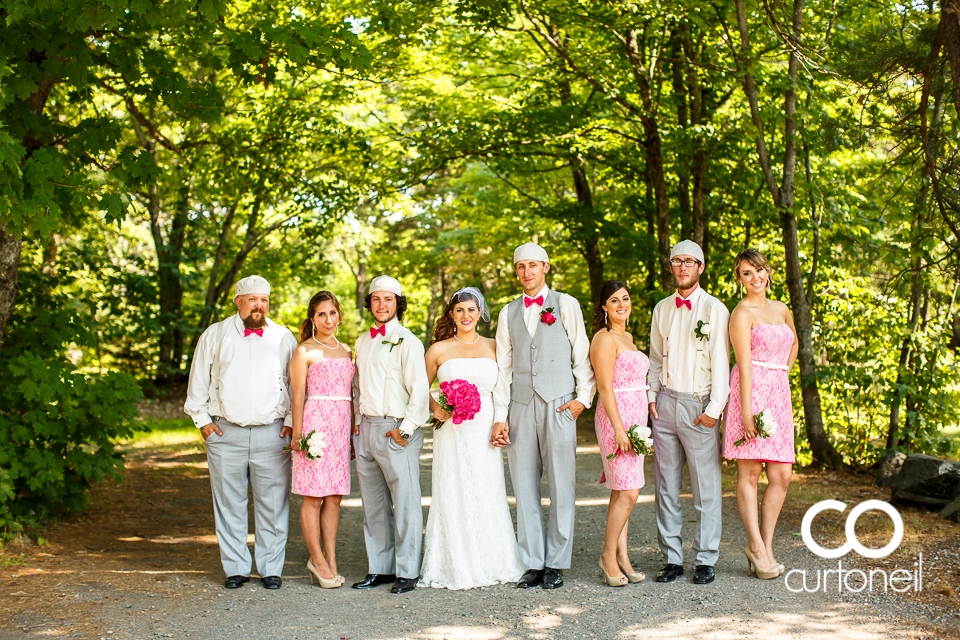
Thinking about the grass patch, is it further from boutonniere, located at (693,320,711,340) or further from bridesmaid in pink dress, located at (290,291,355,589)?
boutonniere, located at (693,320,711,340)

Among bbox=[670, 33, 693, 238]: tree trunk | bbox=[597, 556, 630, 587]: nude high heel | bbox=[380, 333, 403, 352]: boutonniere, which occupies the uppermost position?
bbox=[670, 33, 693, 238]: tree trunk

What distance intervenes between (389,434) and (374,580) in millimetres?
1037

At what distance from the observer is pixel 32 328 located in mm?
8055

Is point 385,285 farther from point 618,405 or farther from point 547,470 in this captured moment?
point 618,405

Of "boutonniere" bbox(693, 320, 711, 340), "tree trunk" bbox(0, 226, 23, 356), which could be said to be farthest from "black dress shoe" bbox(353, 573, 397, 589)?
"tree trunk" bbox(0, 226, 23, 356)

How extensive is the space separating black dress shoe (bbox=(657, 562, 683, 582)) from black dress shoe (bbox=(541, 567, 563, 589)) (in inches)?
26.4

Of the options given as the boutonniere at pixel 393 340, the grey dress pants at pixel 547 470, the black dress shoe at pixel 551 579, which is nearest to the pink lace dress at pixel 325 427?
the boutonniere at pixel 393 340

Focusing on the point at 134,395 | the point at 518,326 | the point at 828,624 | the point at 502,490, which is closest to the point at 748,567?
the point at 828,624

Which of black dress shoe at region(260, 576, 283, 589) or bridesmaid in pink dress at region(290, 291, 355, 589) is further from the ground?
bridesmaid in pink dress at region(290, 291, 355, 589)

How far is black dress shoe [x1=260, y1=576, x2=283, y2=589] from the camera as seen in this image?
6113 millimetres

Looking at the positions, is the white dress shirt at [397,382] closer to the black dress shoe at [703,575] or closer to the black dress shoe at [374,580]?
the black dress shoe at [374,580]

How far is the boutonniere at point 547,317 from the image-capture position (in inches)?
235

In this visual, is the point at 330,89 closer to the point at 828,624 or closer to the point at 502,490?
the point at 502,490

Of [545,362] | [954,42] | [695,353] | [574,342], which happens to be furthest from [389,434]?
[954,42]
